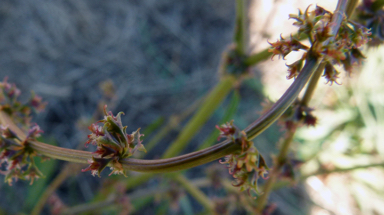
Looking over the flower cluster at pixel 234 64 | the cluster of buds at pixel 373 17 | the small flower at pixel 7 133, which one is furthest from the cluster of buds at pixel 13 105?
the cluster of buds at pixel 373 17

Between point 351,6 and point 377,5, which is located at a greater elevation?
point 377,5

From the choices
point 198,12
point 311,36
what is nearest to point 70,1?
point 198,12

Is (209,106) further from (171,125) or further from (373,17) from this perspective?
(373,17)

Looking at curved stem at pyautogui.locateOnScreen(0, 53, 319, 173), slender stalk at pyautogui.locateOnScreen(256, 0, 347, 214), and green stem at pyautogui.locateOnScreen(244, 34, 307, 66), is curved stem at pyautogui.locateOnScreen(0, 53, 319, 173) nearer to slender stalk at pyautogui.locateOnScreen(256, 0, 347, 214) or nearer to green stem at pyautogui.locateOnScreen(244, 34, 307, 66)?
slender stalk at pyautogui.locateOnScreen(256, 0, 347, 214)

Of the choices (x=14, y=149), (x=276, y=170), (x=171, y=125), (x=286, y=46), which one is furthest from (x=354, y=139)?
(x=14, y=149)

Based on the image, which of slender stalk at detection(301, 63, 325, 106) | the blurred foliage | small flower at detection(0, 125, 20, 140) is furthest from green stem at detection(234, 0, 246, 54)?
the blurred foliage
